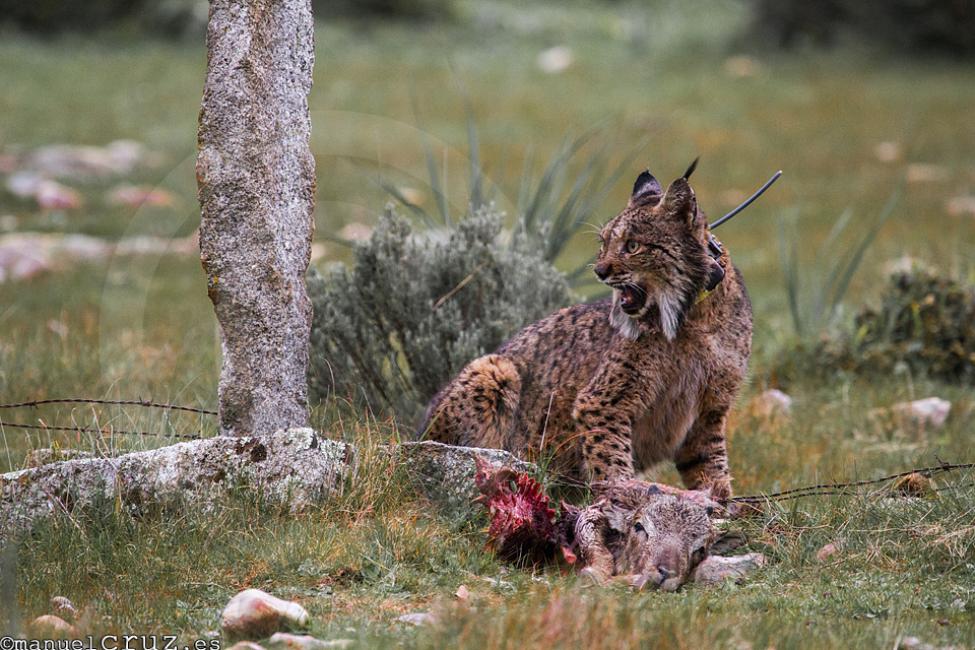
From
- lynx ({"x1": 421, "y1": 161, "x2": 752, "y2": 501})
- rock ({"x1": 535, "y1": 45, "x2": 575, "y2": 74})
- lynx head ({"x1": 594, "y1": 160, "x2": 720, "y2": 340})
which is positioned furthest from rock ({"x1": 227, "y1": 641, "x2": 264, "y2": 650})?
rock ({"x1": 535, "y1": 45, "x2": 575, "y2": 74})

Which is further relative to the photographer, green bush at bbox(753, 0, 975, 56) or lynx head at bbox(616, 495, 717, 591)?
green bush at bbox(753, 0, 975, 56)

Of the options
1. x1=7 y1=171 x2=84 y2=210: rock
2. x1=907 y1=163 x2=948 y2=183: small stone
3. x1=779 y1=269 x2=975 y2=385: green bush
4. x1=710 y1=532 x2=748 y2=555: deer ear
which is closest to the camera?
x1=710 y1=532 x2=748 y2=555: deer ear

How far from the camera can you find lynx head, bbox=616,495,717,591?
15.1 feet

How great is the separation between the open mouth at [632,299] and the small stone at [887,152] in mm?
11046

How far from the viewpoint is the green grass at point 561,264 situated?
430 centimetres

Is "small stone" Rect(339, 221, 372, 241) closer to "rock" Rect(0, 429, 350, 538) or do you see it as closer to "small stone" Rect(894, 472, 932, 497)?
"rock" Rect(0, 429, 350, 538)

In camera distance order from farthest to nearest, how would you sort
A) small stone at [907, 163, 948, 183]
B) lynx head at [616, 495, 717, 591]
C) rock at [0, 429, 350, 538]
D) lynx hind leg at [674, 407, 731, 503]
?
small stone at [907, 163, 948, 183]
lynx hind leg at [674, 407, 731, 503]
rock at [0, 429, 350, 538]
lynx head at [616, 495, 717, 591]

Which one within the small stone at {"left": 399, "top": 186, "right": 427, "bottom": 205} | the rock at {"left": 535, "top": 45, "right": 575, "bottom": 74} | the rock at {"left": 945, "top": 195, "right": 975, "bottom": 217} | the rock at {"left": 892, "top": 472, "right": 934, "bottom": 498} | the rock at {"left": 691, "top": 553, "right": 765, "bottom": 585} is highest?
the rock at {"left": 535, "top": 45, "right": 575, "bottom": 74}

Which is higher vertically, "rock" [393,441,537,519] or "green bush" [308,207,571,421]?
"green bush" [308,207,571,421]

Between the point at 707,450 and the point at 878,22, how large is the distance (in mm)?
15682

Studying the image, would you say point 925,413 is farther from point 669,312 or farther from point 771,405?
point 669,312

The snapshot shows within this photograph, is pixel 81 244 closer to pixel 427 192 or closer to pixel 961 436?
pixel 427 192

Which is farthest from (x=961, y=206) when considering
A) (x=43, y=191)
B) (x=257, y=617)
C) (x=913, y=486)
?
(x=257, y=617)

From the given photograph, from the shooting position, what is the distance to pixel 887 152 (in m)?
15.6
